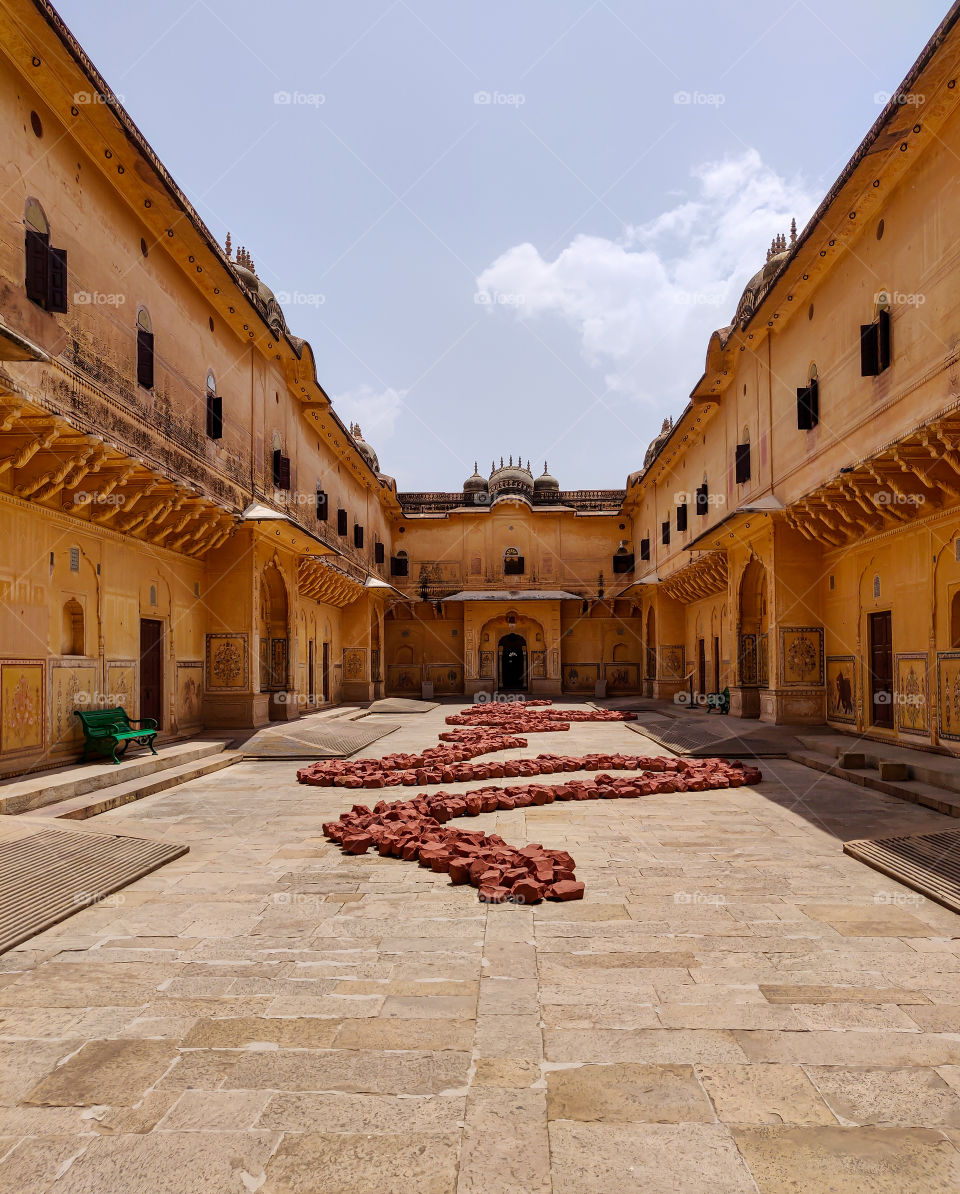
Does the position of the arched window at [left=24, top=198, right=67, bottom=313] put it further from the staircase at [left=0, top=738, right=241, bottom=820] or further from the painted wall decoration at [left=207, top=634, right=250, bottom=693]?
the painted wall decoration at [left=207, top=634, right=250, bottom=693]

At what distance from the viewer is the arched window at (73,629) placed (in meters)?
10.4

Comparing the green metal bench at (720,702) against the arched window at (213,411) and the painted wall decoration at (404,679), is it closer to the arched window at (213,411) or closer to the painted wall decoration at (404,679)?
the arched window at (213,411)

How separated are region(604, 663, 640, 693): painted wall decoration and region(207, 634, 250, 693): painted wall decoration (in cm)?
2047

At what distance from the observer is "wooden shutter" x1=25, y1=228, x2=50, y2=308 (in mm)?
8852

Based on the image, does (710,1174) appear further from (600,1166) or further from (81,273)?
(81,273)

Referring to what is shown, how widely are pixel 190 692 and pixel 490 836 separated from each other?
31.4 feet

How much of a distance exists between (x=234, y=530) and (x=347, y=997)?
40.7 ft

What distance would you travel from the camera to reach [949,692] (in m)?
10.2

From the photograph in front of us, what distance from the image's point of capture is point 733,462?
1873 cm

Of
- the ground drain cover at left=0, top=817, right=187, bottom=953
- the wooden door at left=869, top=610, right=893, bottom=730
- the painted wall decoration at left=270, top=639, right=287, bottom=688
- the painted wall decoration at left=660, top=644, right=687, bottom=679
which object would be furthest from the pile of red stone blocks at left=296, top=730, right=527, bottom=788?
the painted wall decoration at left=660, top=644, right=687, bottom=679

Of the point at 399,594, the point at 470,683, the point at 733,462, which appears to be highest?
the point at 733,462

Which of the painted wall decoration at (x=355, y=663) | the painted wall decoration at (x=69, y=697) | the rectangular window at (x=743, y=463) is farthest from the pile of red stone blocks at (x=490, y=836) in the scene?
the painted wall decoration at (x=355, y=663)

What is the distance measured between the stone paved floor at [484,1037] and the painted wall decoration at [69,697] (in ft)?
15.6

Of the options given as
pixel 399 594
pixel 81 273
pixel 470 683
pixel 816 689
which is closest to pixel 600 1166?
pixel 81 273
